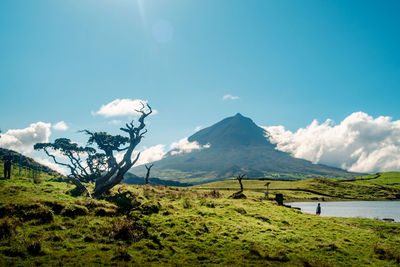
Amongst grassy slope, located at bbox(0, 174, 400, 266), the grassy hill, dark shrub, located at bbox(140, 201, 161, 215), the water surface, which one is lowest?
the water surface

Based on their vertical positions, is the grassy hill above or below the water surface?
above

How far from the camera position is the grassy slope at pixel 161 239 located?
50.9 ft

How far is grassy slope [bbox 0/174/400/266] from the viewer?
15.5 metres

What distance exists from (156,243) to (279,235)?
440 inches

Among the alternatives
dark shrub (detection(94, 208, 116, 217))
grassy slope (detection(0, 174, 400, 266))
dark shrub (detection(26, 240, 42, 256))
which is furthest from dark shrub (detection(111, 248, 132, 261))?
dark shrub (detection(94, 208, 116, 217))

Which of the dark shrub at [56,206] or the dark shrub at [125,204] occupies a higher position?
the dark shrub at [56,206]

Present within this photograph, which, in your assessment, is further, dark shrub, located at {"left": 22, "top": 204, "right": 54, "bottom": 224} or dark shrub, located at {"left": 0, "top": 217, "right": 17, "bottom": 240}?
dark shrub, located at {"left": 22, "top": 204, "right": 54, "bottom": 224}

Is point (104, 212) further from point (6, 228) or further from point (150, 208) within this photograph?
point (6, 228)

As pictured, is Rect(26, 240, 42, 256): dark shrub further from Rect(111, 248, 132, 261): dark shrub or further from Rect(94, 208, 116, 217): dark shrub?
Rect(94, 208, 116, 217): dark shrub

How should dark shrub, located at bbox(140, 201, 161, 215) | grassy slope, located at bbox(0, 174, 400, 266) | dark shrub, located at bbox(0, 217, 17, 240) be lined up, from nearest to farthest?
1. grassy slope, located at bbox(0, 174, 400, 266)
2. dark shrub, located at bbox(0, 217, 17, 240)
3. dark shrub, located at bbox(140, 201, 161, 215)

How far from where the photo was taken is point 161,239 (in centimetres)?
1947

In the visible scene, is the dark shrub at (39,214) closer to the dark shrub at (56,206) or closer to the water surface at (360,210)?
the dark shrub at (56,206)

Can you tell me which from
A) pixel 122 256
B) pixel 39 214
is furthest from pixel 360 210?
→ pixel 39 214

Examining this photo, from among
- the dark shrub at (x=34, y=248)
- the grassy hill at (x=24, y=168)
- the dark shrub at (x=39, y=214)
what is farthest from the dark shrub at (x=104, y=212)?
the grassy hill at (x=24, y=168)
